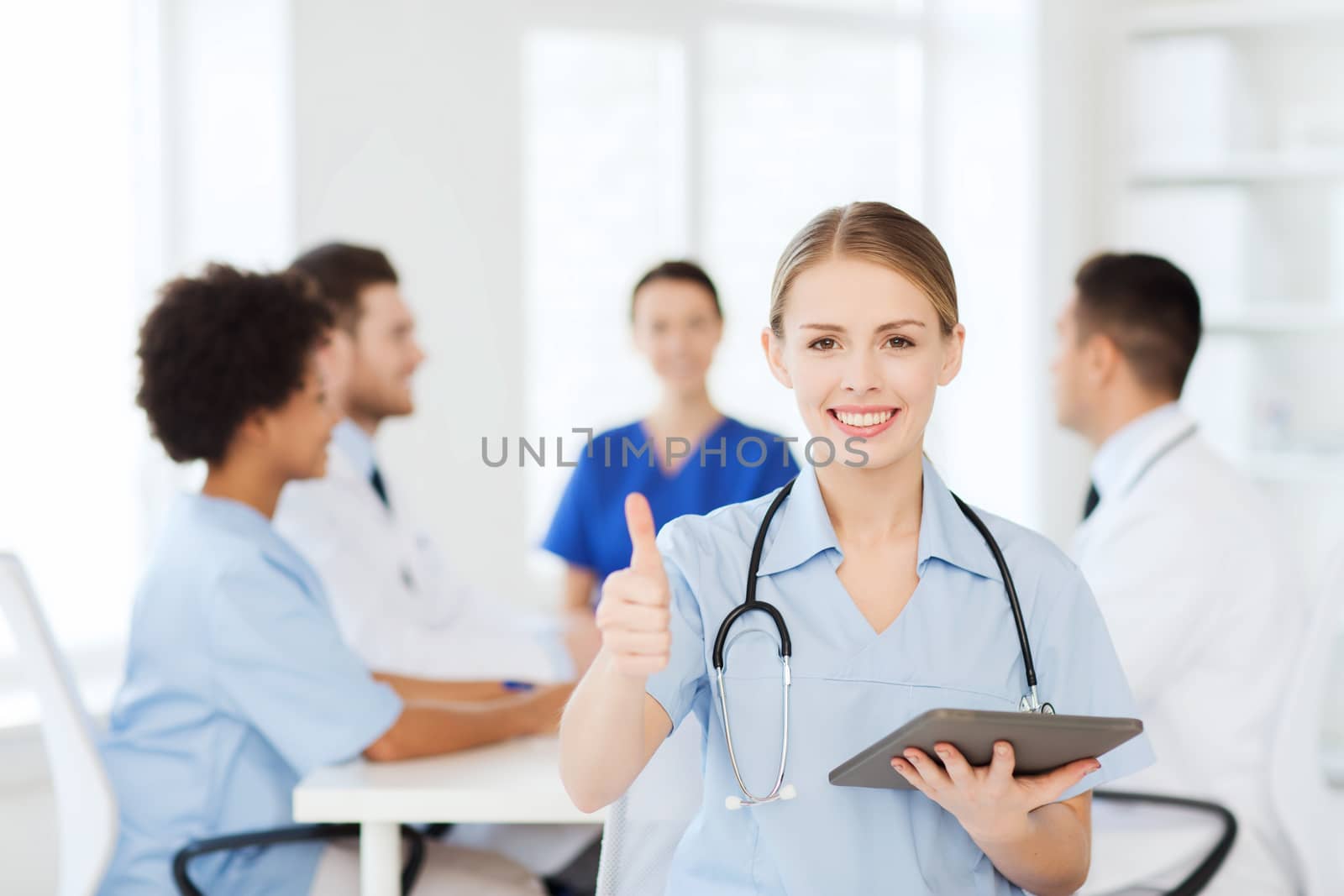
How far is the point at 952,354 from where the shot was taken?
1.24 m

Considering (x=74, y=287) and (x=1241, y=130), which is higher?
(x=1241, y=130)

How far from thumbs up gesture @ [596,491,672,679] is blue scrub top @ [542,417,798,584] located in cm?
131

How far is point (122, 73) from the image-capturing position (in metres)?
3.06

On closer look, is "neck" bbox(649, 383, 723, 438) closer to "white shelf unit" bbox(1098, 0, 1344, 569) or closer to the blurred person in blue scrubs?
the blurred person in blue scrubs

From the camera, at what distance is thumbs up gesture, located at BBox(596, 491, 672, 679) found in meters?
1.02

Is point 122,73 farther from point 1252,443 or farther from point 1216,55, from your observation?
point 1252,443

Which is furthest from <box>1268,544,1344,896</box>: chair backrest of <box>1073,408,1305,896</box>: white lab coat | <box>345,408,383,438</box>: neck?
A: <box>345,408,383,438</box>: neck

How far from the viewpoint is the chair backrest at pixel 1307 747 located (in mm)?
1767

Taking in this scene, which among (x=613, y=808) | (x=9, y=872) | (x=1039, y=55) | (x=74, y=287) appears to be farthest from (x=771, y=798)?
(x=1039, y=55)

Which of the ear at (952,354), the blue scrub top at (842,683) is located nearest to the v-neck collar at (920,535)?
the blue scrub top at (842,683)

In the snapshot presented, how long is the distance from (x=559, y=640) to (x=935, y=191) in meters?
2.89

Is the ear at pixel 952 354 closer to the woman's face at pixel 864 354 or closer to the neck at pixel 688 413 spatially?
the woman's face at pixel 864 354

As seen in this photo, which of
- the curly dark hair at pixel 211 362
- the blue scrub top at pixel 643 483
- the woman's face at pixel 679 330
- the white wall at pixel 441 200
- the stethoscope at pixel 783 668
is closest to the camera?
the stethoscope at pixel 783 668

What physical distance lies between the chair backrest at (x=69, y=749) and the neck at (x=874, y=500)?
0.96 m
